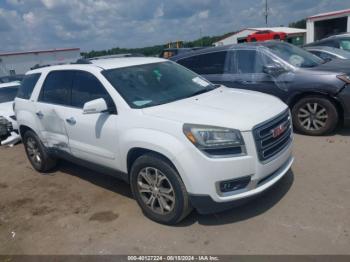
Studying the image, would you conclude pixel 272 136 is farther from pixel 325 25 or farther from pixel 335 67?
pixel 325 25

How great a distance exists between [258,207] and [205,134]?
1229 mm

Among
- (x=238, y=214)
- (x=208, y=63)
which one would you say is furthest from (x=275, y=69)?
(x=238, y=214)

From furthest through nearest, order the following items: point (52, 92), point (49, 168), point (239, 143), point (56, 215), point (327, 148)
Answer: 1. point (49, 168)
2. point (327, 148)
3. point (52, 92)
4. point (56, 215)
5. point (239, 143)

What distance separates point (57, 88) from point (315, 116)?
436 centimetres

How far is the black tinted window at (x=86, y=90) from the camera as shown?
4230 millimetres

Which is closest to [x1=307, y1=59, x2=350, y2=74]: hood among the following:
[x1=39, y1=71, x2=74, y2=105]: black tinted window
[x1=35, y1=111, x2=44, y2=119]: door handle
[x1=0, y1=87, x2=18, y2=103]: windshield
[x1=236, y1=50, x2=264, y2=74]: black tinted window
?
[x1=236, y1=50, x2=264, y2=74]: black tinted window

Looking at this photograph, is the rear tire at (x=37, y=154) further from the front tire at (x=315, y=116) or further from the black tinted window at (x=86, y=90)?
the front tire at (x=315, y=116)

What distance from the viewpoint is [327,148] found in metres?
5.52

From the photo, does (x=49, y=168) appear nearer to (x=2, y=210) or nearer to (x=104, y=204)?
(x=2, y=210)

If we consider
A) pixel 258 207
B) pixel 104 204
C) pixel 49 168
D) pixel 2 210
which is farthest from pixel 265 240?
pixel 49 168

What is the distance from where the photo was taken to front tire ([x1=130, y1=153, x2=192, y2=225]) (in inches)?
137

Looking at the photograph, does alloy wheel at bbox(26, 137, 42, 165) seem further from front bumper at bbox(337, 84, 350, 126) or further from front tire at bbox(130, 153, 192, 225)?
front bumper at bbox(337, 84, 350, 126)

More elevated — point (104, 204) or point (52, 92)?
point (52, 92)

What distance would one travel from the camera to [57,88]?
16.5 ft
